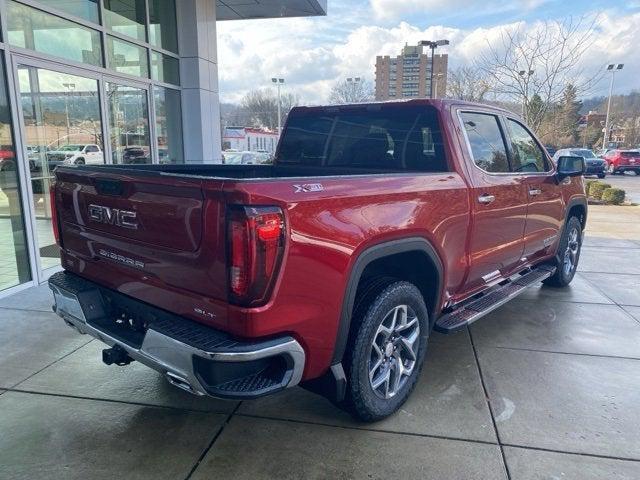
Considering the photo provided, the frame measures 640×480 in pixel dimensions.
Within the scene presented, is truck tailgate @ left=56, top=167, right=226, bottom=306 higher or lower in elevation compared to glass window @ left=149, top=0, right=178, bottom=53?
lower

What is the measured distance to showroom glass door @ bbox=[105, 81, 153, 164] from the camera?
7.27m

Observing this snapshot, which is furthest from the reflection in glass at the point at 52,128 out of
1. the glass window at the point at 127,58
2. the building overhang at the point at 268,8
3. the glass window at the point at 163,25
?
the building overhang at the point at 268,8

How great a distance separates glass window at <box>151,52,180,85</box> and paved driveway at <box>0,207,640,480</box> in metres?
5.79

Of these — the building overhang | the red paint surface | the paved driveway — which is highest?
the building overhang

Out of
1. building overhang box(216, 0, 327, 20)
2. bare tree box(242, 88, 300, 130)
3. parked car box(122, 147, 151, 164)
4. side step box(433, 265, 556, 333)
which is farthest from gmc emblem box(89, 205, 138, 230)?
bare tree box(242, 88, 300, 130)

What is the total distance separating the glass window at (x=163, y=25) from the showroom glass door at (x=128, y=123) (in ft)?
4.07

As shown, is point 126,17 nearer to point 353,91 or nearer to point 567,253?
point 567,253

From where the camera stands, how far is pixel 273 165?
4344 mm

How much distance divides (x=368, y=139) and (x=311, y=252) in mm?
1840

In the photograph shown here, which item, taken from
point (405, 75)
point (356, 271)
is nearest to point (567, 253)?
point (356, 271)

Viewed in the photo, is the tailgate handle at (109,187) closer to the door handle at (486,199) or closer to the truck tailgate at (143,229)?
the truck tailgate at (143,229)

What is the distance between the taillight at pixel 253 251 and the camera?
2010 millimetres

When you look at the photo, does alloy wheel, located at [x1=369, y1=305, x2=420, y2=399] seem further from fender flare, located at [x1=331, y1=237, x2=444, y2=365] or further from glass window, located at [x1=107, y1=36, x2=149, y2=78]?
glass window, located at [x1=107, y1=36, x2=149, y2=78]

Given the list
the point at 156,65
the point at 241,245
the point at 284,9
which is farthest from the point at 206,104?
the point at 241,245
